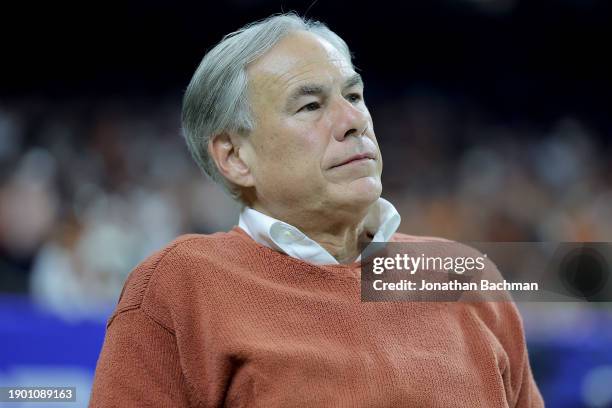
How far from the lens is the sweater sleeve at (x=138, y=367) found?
1224 mm

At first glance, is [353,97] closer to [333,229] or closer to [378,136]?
[333,229]

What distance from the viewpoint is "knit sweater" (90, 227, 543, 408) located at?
1.22 meters

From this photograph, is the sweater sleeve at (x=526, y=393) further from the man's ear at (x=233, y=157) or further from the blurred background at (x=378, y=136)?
the blurred background at (x=378, y=136)

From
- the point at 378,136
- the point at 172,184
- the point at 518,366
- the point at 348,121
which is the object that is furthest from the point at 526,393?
the point at 378,136

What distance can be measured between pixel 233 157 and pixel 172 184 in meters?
2.41

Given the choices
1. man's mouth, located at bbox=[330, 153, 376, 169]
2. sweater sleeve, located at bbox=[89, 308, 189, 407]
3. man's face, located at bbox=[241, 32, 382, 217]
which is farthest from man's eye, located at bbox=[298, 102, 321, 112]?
sweater sleeve, located at bbox=[89, 308, 189, 407]

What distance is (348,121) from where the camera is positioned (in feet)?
4.52

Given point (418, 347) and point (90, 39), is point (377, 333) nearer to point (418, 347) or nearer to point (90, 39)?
point (418, 347)

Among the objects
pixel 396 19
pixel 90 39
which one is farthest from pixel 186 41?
pixel 396 19

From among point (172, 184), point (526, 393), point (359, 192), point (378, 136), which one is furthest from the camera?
point (378, 136)

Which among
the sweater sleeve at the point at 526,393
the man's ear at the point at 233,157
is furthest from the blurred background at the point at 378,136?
the man's ear at the point at 233,157

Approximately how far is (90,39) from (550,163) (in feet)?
8.58

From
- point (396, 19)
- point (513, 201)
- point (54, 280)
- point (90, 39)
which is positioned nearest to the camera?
point (54, 280)

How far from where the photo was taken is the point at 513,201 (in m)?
3.95
